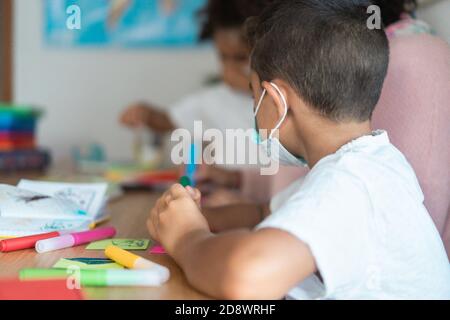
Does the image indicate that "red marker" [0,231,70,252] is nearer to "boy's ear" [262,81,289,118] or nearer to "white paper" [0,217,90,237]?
"white paper" [0,217,90,237]

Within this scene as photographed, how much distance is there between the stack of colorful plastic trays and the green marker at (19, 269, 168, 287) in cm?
104

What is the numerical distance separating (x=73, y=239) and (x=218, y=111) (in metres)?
1.10

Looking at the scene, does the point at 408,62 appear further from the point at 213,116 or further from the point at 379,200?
the point at 213,116

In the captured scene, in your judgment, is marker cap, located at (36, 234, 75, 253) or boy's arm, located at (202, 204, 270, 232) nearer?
marker cap, located at (36, 234, 75, 253)

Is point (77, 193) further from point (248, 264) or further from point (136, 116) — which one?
point (136, 116)

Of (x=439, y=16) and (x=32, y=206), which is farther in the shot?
(x=439, y=16)

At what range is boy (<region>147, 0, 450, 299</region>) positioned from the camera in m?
0.54

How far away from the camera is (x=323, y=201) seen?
563 millimetres

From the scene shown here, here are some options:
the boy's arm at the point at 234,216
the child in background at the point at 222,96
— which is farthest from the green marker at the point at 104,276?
the child in background at the point at 222,96

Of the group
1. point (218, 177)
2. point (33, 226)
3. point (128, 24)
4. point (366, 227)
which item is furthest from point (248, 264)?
point (128, 24)

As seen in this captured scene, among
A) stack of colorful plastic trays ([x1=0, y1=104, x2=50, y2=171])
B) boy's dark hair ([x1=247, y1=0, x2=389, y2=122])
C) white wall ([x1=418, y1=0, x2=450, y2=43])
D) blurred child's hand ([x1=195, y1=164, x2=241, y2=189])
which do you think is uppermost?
white wall ([x1=418, y1=0, x2=450, y2=43])

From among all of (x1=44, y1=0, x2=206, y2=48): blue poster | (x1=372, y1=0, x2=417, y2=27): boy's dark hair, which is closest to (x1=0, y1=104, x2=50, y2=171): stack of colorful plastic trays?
(x1=44, y1=0, x2=206, y2=48): blue poster

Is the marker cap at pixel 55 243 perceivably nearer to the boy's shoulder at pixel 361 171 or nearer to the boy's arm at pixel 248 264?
the boy's arm at pixel 248 264
